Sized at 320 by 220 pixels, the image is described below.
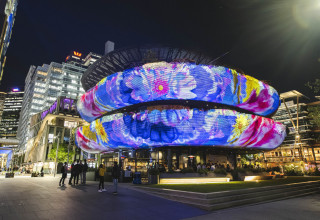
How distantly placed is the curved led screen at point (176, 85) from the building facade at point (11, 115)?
169 meters

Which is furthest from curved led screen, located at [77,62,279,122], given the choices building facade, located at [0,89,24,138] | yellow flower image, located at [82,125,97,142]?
building facade, located at [0,89,24,138]

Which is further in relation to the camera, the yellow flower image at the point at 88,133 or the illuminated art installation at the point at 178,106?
the yellow flower image at the point at 88,133

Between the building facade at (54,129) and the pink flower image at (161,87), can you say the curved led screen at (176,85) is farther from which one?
the building facade at (54,129)

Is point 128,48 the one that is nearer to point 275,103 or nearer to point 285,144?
point 275,103

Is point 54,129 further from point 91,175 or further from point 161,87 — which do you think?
point 161,87

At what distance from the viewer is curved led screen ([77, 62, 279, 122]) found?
2711cm

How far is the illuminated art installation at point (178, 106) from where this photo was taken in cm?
2722

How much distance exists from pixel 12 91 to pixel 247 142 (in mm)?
203576

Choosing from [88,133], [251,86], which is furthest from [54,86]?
[251,86]

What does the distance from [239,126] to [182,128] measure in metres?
8.85

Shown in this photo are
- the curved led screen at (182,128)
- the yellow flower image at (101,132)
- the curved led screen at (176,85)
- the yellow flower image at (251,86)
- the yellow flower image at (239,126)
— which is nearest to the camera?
the curved led screen at (176,85)

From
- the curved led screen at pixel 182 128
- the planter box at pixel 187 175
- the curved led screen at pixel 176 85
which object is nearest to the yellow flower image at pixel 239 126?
the curved led screen at pixel 182 128

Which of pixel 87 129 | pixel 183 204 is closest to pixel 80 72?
pixel 87 129

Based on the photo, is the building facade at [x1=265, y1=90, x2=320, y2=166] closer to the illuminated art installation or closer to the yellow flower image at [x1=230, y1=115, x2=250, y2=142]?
the yellow flower image at [x1=230, y1=115, x2=250, y2=142]
